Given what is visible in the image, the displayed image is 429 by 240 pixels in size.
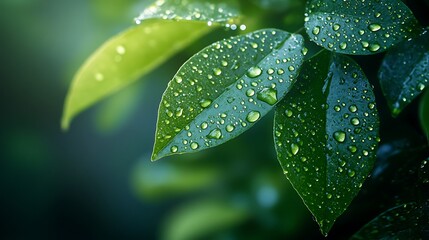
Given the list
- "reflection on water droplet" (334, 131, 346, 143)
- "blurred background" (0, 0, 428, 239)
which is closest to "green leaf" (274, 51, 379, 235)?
"reflection on water droplet" (334, 131, 346, 143)

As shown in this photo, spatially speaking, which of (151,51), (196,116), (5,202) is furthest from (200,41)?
(5,202)

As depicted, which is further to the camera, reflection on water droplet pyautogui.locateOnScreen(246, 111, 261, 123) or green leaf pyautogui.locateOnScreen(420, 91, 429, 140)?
green leaf pyautogui.locateOnScreen(420, 91, 429, 140)

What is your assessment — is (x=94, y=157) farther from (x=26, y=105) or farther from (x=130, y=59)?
(x=130, y=59)

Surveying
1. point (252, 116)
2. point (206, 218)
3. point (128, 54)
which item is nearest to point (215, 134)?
point (252, 116)

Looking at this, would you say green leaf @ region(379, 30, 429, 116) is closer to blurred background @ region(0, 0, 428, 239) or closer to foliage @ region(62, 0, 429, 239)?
foliage @ region(62, 0, 429, 239)

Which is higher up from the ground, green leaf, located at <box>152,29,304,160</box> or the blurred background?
green leaf, located at <box>152,29,304,160</box>
